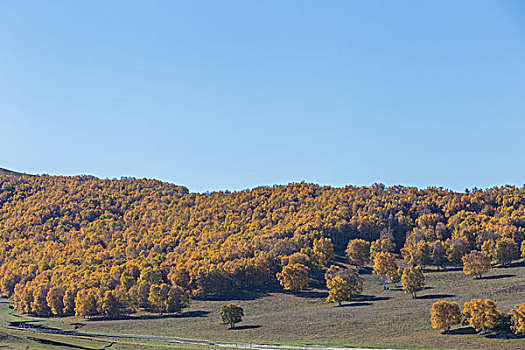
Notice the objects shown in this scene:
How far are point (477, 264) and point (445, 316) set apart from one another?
8156 centimetres

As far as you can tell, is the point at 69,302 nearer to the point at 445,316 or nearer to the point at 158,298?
the point at 158,298

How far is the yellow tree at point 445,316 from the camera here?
119m

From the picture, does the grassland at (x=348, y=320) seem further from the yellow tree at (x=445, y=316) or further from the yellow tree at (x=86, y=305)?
the yellow tree at (x=86, y=305)

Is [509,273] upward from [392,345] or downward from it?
upward

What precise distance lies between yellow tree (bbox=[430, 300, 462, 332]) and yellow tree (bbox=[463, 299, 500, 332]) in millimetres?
2583

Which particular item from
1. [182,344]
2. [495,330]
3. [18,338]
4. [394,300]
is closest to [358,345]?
[495,330]

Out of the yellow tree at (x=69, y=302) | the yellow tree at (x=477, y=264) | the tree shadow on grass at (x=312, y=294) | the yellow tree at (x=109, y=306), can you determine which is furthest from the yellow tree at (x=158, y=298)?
the yellow tree at (x=477, y=264)

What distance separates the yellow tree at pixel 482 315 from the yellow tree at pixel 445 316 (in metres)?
2.58

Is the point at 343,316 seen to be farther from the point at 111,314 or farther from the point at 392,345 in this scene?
the point at 111,314

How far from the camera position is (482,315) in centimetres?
11538

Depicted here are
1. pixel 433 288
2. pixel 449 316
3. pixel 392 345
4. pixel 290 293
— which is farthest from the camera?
pixel 290 293

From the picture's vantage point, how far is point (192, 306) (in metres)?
190

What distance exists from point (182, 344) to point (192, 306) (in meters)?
64.5

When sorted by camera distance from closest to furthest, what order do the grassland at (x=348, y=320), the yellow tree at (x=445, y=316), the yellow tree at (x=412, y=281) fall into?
the grassland at (x=348, y=320) < the yellow tree at (x=445, y=316) < the yellow tree at (x=412, y=281)
